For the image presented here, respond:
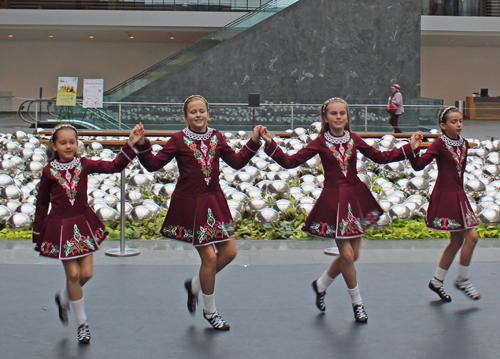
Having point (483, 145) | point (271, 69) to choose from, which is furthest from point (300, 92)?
point (483, 145)

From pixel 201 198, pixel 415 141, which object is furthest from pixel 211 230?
pixel 415 141

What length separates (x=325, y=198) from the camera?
14.1 feet

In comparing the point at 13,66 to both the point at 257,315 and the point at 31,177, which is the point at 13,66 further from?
the point at 257,315

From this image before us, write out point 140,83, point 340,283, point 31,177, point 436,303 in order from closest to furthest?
1. point 436,303
2. point 340,283
3. point 31,177
4. point 140,83

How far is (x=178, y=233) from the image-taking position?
4.12 m

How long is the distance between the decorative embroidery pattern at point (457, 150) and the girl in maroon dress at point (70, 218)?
Answer: 2327 mm

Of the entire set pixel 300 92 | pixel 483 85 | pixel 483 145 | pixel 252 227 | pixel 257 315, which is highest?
pixel 483 85

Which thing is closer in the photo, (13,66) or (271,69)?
(271,69)

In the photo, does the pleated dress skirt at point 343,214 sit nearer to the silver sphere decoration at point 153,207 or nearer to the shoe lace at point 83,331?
the shoe lace at point 83,331

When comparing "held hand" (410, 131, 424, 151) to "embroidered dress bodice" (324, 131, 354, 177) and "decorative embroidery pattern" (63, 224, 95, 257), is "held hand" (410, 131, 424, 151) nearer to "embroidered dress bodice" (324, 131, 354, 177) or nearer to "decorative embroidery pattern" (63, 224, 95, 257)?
"embroidered dress bodice" (324, 131, 354, 177)

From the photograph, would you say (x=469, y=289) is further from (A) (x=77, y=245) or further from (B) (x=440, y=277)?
(A) (x=77, y=245)

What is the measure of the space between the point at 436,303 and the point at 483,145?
7431mm

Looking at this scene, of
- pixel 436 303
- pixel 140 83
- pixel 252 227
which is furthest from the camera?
pixel 140 83

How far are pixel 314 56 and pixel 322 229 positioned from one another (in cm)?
1634
